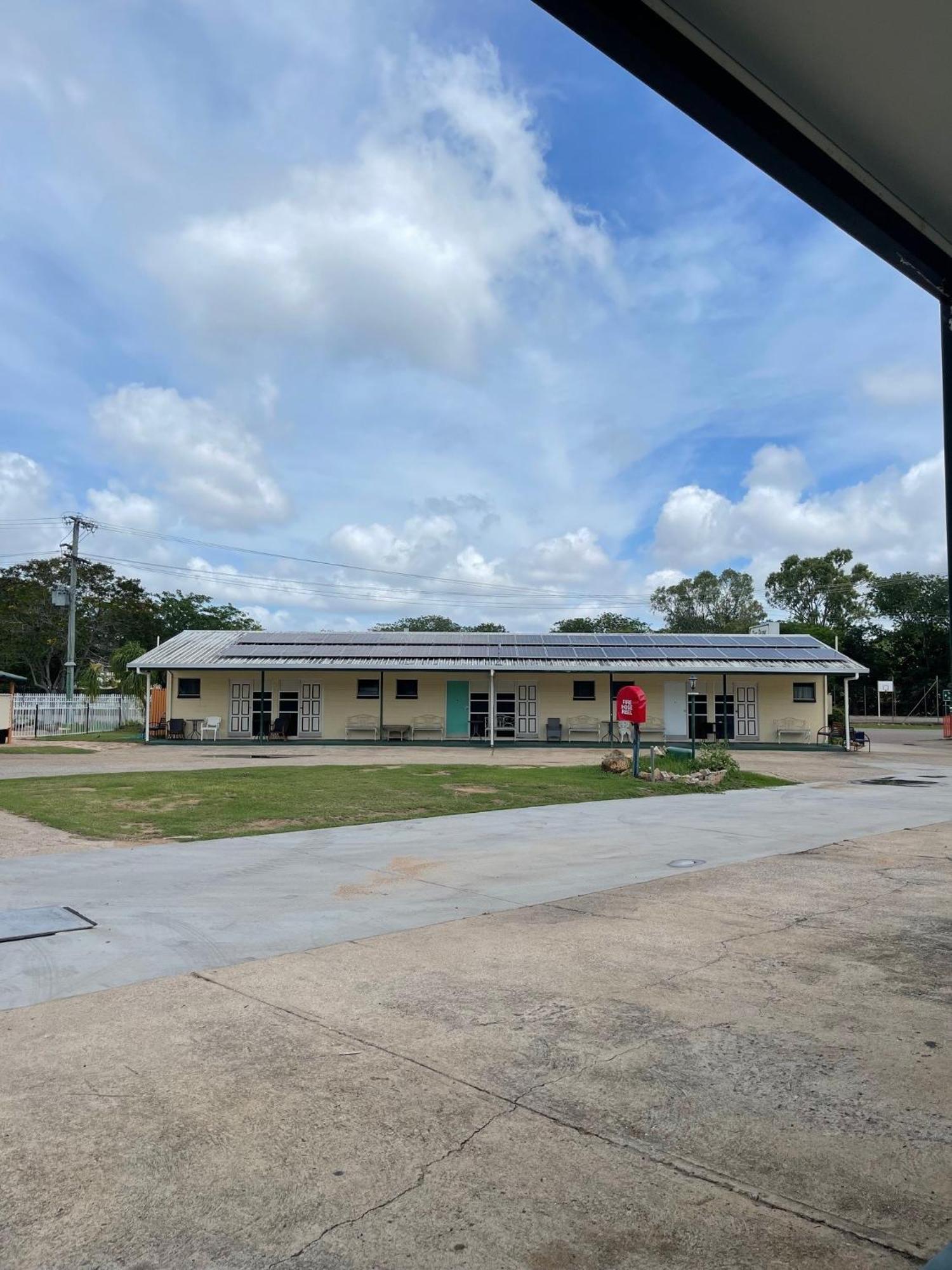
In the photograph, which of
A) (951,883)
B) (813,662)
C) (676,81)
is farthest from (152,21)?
(813,662)

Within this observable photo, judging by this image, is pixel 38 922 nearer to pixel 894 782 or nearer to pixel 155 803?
pixel 155 803

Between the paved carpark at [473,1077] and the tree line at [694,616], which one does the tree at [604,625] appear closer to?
the tree line at [694,616]

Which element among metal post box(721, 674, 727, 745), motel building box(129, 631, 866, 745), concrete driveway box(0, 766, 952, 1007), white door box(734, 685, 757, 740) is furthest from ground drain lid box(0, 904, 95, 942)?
white door box(734, 685, 757, 740)

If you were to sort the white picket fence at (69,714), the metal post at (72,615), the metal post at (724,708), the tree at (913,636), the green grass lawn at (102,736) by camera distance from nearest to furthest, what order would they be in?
the green grass lawn at (102,736) → the metal post at (724,708) → the white picket fence at (69,714) → the metal post at (72,615) → the tree at (913,636)

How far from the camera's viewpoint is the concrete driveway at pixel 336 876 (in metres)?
5.37

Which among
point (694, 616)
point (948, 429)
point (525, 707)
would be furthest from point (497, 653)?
point (694, 616)

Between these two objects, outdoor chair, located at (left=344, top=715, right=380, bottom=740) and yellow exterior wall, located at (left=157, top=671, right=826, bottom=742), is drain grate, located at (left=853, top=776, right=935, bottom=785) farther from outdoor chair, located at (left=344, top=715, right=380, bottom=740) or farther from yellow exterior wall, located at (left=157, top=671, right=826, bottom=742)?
outdoor chair, located at (left=344, top=715, right=380, bottom=740)

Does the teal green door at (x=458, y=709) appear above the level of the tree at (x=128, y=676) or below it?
below

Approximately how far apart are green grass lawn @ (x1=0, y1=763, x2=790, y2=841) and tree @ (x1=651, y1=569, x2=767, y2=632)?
6267 centimetres

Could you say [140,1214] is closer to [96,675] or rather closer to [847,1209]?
[847,1209]

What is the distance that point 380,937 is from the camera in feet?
19.1

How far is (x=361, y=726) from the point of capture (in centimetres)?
3050

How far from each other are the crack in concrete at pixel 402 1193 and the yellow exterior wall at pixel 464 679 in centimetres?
2747

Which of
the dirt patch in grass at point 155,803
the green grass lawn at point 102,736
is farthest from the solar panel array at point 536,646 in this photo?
the dirt patch in grass at point 155,803
